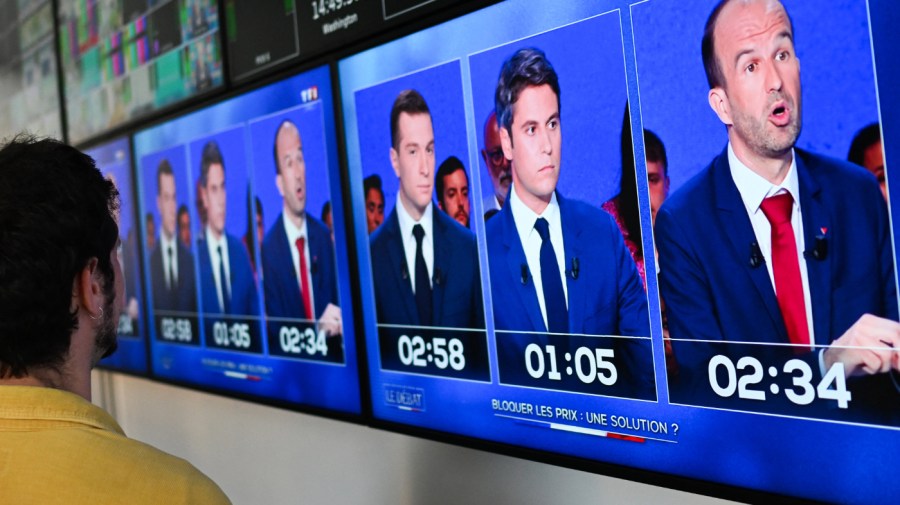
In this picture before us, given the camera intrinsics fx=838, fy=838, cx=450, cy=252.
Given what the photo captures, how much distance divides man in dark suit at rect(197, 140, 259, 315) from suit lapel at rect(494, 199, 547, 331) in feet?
2.77

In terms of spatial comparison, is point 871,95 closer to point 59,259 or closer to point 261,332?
point 59,259

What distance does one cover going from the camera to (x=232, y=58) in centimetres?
201

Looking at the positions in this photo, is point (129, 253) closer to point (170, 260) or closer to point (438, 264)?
point (170, 260)

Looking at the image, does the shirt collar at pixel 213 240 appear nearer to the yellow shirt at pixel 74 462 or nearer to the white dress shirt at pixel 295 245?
the white dress shirt at pixel 295 245

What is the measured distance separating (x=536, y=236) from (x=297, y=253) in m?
0.71

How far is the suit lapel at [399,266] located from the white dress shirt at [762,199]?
2.29ft

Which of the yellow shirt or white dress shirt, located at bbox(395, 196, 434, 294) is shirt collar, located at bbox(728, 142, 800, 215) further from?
the yellow shirt

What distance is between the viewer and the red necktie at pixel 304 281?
186 cm

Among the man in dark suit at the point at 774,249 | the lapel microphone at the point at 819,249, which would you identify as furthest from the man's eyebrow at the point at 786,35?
the lapel microphone at the point at 819,249

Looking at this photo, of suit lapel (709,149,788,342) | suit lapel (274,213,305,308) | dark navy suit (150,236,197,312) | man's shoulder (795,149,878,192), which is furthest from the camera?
dark navy suit (150,236,197,312)

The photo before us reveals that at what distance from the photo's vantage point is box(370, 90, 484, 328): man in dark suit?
149 cm

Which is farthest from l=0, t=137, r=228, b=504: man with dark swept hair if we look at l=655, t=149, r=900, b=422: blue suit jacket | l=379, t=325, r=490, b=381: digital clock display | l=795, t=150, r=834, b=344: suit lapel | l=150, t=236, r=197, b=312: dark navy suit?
l=150, t=236, r=197, b=312: dark navy suit

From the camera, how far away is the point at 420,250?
1575 mm

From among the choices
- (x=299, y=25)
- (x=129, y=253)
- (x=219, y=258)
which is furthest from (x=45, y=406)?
(x=129, y=253)
